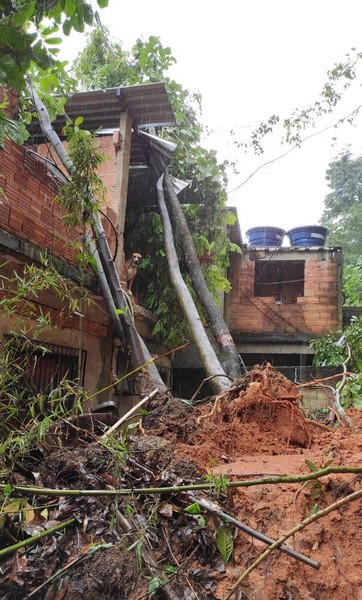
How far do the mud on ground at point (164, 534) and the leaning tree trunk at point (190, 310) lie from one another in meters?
3.53

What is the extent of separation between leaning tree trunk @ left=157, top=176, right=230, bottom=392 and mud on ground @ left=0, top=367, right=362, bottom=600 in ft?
11.6

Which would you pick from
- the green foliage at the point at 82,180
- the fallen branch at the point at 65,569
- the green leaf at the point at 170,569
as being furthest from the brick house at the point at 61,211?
the green leaf at the point at 170,569

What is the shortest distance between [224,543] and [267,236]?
12.4 m

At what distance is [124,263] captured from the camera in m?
7.27

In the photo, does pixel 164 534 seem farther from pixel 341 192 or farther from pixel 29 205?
pixel 341 192

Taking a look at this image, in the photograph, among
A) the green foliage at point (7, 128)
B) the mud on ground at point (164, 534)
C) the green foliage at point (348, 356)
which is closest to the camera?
the mud on ground at point (164, 534)

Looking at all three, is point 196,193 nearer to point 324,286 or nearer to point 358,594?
point 324,286

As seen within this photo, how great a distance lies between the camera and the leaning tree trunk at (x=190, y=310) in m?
6.96

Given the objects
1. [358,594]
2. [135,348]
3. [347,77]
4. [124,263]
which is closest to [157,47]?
[347,77]

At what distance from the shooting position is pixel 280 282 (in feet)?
46.4

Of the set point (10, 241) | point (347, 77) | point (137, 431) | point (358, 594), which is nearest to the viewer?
point (358, 594)

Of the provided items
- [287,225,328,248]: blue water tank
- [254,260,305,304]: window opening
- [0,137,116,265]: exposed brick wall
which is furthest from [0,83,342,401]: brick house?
[287,225,328,248]: blue water tank

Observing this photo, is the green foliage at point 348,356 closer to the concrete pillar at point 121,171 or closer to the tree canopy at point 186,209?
the tree canopy at point 186,209

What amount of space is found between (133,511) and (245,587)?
61cm
